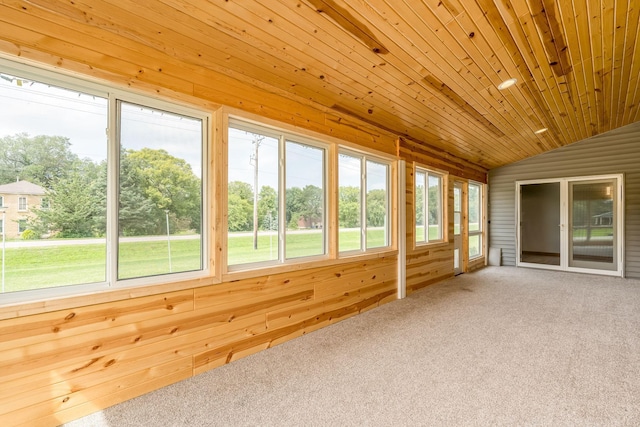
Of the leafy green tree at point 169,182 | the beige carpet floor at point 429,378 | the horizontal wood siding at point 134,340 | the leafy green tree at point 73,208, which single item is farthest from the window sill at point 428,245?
the leafy green tree at point 73,208

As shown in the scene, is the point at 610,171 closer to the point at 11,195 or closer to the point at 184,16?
the point at 184,16

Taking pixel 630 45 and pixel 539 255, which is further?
pixel 539 255

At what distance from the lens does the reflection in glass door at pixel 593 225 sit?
6047 mm

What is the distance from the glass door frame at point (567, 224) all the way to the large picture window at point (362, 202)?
15.5 ft

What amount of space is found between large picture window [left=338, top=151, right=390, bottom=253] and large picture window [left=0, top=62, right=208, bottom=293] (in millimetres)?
1810

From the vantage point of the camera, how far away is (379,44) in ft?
7.70

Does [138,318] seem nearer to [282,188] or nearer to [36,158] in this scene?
[36,158]

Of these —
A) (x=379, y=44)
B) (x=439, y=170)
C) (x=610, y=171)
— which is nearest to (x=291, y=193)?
(x=379, y=44)

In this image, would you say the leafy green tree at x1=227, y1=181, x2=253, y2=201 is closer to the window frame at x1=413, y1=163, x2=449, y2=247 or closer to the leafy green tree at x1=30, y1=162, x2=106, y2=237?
the leafy green tree at x1=30, y1=162, x2=106, y2=237

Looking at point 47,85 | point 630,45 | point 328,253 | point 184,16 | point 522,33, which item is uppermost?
point 630,45

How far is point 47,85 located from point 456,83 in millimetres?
3466

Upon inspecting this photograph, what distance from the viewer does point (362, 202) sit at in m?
4.04

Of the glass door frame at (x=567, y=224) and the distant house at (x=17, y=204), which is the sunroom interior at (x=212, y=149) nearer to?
the distant house at (x=17, y=204)

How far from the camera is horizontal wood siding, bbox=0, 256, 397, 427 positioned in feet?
5.51
